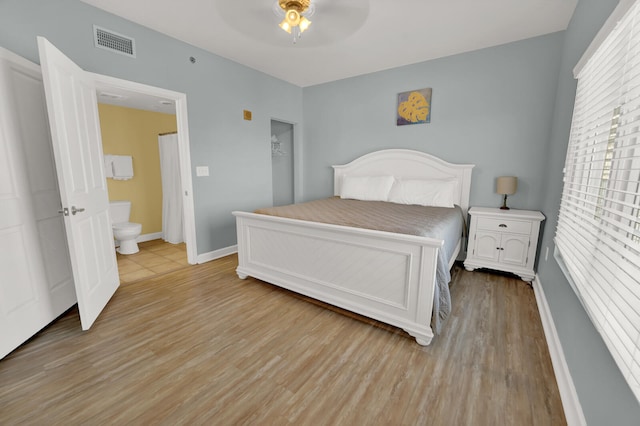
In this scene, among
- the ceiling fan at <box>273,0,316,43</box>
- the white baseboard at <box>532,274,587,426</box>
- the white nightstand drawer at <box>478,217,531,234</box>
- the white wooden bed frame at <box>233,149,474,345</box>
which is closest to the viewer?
the white baseboard at <box>532,274,587,426</box>

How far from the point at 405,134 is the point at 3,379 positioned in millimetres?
4169

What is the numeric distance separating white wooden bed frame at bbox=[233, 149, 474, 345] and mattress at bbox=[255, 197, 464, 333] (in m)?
0.09

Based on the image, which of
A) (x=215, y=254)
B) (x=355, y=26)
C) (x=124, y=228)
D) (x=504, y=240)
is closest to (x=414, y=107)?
(x=355, y=26)

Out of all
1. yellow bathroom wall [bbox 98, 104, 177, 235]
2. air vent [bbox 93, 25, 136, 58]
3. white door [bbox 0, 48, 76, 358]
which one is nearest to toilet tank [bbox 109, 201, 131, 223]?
yellow bathroom wall [bbox 98, 104, 177, 235]

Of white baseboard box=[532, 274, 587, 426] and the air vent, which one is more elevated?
the air vent

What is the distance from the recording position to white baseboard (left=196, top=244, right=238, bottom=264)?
3.33 m

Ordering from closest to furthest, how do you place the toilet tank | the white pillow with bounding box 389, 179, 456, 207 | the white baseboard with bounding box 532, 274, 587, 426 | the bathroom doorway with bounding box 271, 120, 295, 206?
the white baseboard with bounding box 532, 274, 587, 426 < the white pillow with bounding box 389, 179, 456, 207 < the toilet tank < the bathroom doorway with bounding box 271, 120, 295, 206

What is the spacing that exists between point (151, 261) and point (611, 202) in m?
4.16

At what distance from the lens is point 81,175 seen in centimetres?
197

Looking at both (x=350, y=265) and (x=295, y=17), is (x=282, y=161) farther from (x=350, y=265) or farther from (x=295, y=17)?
(x=350, y=265)

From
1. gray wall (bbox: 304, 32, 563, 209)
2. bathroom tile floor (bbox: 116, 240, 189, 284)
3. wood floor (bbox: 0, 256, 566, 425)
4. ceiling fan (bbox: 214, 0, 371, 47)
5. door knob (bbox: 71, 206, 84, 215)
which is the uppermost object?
ceiling fan (bbox: 214, 0, 371, 47)

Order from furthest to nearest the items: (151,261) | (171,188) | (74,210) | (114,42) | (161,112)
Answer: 1. (161,112)
2. (171,188)
3. (151,261)
4. (114,42)
5. (74,210)

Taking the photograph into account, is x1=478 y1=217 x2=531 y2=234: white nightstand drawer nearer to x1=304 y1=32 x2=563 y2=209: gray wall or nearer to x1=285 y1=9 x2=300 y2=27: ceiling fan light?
x1=304 y1=32 x2=563 y2=209: gray wall

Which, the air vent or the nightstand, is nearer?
the air vent
